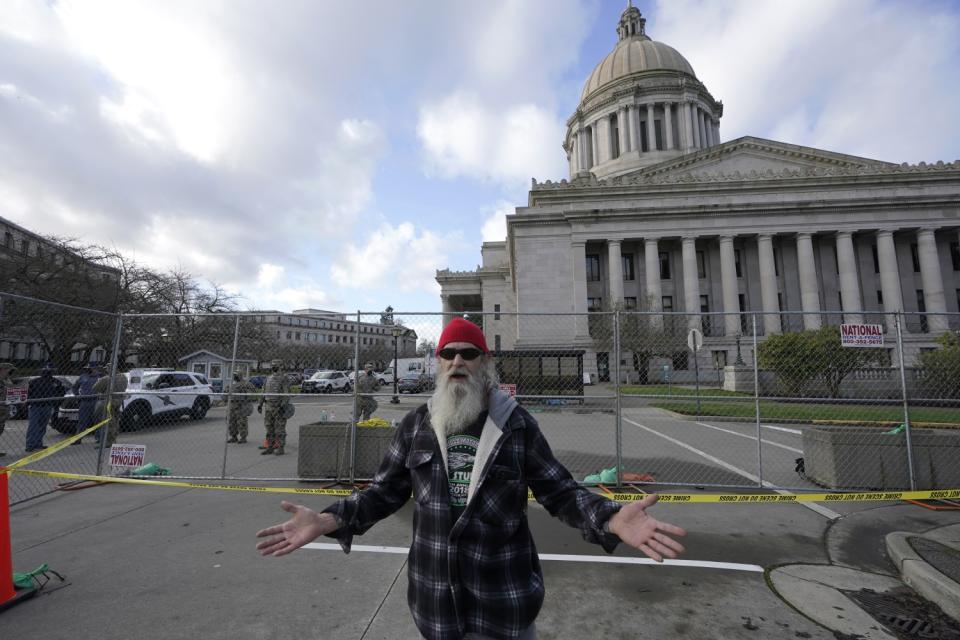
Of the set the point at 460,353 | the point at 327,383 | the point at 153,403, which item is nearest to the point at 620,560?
the point at 460,353

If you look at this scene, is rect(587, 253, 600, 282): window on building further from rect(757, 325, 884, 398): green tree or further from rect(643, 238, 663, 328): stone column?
rect(757, 325, 884, 398): green tree

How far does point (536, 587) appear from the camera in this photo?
6.13 ft

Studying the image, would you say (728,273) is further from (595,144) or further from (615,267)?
(595,144)

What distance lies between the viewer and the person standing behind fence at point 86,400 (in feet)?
34.4

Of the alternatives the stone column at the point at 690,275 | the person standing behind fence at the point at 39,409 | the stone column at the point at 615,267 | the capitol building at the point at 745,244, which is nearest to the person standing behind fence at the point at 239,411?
the person standing behind fence at the point at 39,409

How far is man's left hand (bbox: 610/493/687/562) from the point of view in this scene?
65.7 inches

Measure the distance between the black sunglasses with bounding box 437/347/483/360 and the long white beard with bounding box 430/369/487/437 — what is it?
90mm

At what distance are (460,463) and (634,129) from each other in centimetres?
6623

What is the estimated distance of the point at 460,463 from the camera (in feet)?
6.53

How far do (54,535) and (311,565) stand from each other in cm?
327

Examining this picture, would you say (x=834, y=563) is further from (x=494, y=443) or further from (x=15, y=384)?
(x=15, y=384)

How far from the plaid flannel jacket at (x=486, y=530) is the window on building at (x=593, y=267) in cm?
4382

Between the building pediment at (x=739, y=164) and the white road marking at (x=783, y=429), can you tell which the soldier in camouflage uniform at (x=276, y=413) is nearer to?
the white road marking at (x=783, y=429)

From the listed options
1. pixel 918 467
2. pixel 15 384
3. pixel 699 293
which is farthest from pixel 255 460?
pixel 699 293
